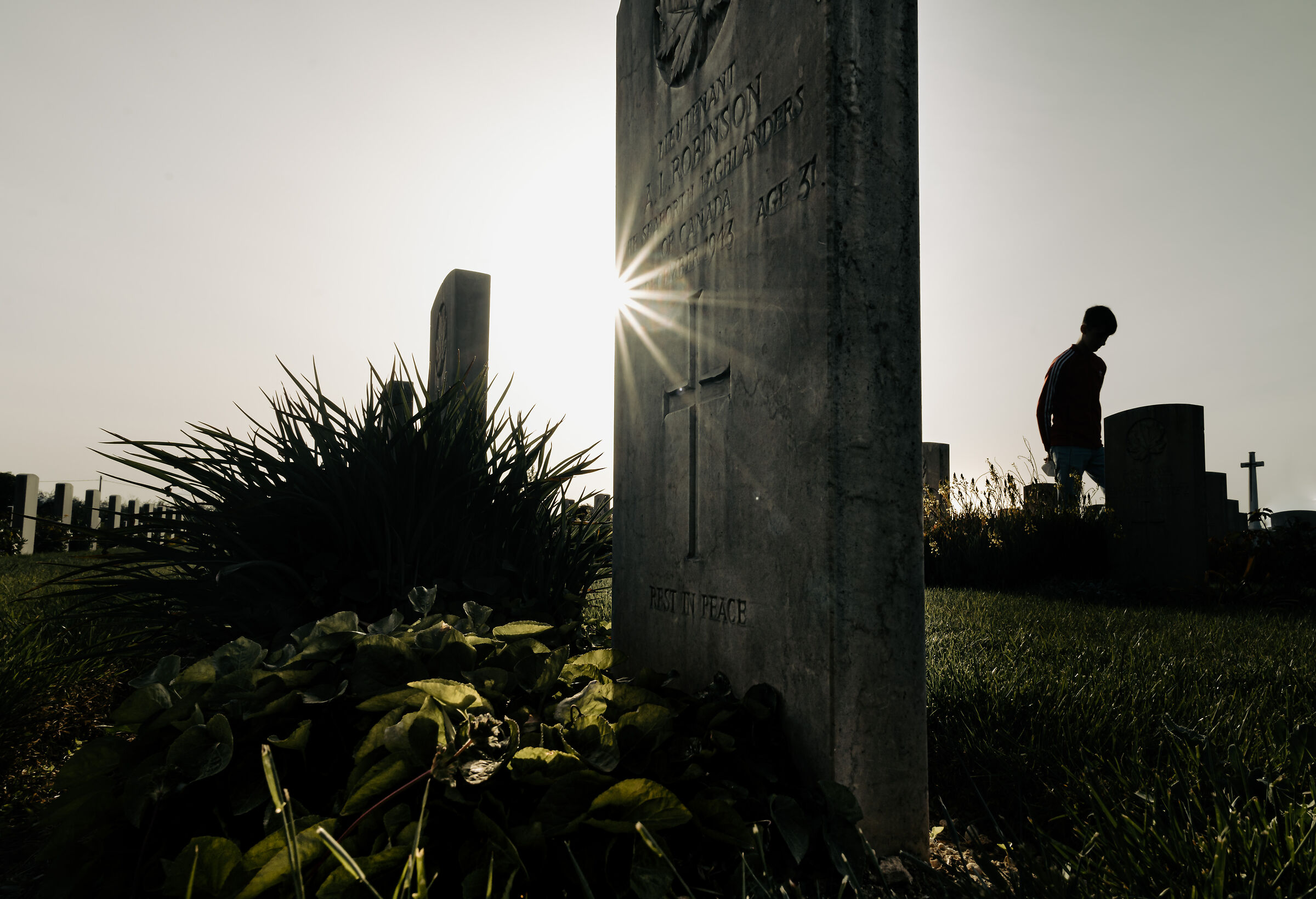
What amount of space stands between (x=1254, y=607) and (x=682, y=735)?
524 cm

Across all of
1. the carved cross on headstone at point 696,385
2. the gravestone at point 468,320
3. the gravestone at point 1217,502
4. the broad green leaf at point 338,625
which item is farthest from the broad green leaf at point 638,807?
the gravestone at point 1217,502

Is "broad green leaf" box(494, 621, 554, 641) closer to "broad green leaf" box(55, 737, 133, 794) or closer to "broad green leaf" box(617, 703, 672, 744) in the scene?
"broad green leaf" box(617, 703, 672, 744)

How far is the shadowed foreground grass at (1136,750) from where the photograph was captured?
109 centimetres

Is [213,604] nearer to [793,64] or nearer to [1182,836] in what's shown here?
[793,64]

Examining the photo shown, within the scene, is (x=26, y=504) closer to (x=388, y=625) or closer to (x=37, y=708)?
(x=37, y=708)

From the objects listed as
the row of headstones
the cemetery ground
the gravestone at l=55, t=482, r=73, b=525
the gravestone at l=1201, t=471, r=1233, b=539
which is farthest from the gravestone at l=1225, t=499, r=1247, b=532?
the gravestone at l=55, t=482, r=73, b=525

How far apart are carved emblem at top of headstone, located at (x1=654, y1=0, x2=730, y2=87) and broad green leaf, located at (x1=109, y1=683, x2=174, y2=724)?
215 centimetres

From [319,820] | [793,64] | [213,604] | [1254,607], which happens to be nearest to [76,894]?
[319,820]

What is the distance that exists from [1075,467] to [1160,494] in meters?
0.99

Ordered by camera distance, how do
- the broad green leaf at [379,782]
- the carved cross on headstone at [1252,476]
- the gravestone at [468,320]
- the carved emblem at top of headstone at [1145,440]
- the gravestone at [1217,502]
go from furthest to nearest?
the carved cross on headstone at [1252,476], the gravestone at [1217,502], the carved emblem at top of headstone at [1145,440], the gravestone at [468,320], the broad green leaf at [379,782]

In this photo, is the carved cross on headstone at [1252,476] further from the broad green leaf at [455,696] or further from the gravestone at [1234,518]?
the broad green leaf at [455,696]

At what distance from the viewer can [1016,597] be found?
5090 millimetres

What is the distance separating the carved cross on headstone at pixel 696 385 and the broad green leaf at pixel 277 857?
1.31 meters

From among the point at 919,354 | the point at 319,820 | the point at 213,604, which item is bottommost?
the point at 319,820
